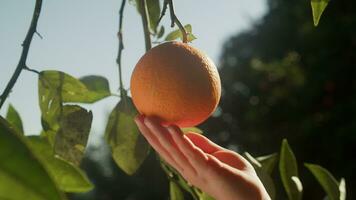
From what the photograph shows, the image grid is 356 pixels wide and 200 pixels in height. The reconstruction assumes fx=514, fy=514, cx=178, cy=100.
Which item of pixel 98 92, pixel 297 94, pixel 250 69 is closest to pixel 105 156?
pixel 250 69

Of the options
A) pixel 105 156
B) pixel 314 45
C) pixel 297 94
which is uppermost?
pixel 314 45

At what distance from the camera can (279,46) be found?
22.7 ft

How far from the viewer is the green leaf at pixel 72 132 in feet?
1.24

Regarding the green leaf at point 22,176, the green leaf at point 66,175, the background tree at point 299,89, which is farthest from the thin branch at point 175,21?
the background tree at point 299,89

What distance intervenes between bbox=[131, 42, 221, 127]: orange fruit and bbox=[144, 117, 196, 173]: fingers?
0.06ft

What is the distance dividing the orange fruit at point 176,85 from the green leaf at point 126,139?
3.3 inches

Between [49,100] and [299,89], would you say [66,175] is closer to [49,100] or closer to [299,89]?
[49,100]

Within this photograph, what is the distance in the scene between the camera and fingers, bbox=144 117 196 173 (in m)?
0.32

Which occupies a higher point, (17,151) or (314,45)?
(17,151)

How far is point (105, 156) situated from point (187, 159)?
9.54 meters

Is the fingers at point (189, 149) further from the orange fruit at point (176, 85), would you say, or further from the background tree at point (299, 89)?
the background tree at point (299, 89)

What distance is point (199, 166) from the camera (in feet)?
1.06

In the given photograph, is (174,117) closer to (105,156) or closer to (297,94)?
(297,94)

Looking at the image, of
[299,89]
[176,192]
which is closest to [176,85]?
[176,192]
